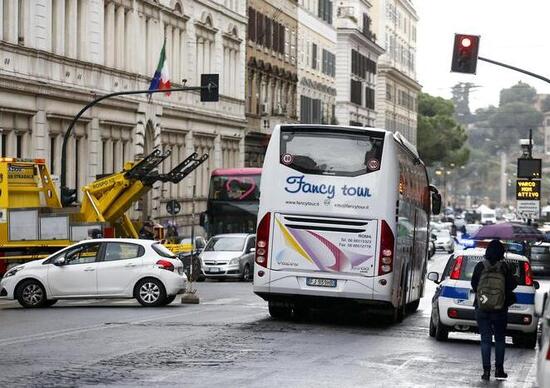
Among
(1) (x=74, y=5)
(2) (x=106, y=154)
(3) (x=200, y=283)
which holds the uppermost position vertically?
(1) (x=74, y=5)

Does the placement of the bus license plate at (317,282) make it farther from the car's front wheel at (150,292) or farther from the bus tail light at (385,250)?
the car's front wheel at (150,292)

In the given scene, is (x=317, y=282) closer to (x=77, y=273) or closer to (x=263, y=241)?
(x=263, y=241)

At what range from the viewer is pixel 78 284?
3152 centimetres

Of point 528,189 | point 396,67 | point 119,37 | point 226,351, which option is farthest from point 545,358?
point 396,67

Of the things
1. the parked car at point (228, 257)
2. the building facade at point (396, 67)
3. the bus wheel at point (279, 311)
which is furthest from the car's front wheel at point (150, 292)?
the building facade at point (396, 67)

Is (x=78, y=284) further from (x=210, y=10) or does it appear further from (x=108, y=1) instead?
(x=210, y=10)

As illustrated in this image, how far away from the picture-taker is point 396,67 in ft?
454

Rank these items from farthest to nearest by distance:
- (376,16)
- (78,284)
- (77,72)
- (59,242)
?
1. (376,16)
2. (77,72)
3. (59,242)
4. (78,284)

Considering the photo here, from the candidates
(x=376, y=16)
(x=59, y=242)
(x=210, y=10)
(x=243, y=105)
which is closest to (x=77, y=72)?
(x=59, y=242)

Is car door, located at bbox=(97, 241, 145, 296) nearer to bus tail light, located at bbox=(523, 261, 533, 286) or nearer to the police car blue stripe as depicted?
the police car blue stripe

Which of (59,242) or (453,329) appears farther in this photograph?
(59,242)

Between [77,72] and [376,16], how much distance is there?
253ft

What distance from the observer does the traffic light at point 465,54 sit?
33125 mm

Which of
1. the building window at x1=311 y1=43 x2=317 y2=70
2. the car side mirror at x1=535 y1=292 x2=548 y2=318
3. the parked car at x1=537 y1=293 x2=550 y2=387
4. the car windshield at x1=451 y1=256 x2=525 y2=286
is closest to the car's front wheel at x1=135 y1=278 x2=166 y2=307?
the car windshield at x1=451 y1=256 x2=525 y2=286
